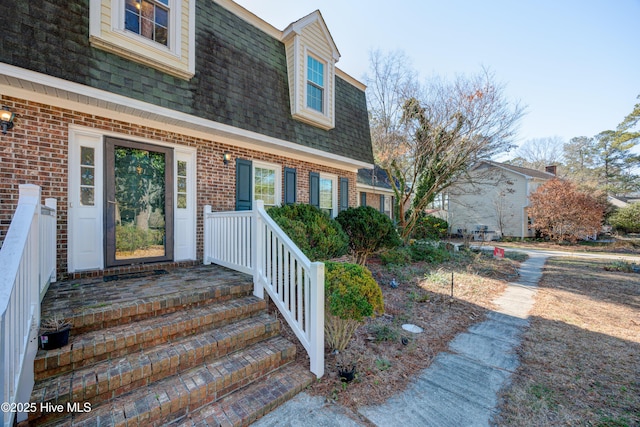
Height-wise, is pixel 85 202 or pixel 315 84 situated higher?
pixel 315 84

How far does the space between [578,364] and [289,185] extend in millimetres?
5779

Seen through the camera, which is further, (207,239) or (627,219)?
(627,219)

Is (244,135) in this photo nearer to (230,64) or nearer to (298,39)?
(230,64)

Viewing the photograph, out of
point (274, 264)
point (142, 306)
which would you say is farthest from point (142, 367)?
point (274, 264)

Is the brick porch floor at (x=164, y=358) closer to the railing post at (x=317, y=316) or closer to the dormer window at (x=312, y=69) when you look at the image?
the railing post at (x=317, y=316)

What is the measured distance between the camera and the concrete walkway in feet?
7.52

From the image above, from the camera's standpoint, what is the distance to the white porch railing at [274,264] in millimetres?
2830

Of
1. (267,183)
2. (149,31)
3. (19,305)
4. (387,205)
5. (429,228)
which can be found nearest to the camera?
(19,305)

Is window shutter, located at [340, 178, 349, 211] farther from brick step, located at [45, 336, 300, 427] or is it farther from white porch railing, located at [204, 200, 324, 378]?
brick step, located at [45, 336, 300, 427]

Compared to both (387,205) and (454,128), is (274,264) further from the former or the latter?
(387,205)

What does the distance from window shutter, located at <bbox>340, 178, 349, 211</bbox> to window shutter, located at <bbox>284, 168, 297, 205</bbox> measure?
201cm

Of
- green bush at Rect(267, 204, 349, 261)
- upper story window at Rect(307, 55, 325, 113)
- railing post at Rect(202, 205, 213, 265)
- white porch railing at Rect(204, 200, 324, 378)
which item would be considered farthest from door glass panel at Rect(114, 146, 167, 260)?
upper story window at Rect(307, 55, 325, 113)

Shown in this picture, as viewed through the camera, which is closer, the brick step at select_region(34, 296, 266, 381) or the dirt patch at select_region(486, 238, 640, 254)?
the brick step at select_region(34, 296, 266, 381)

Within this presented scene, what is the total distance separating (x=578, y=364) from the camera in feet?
10.3
